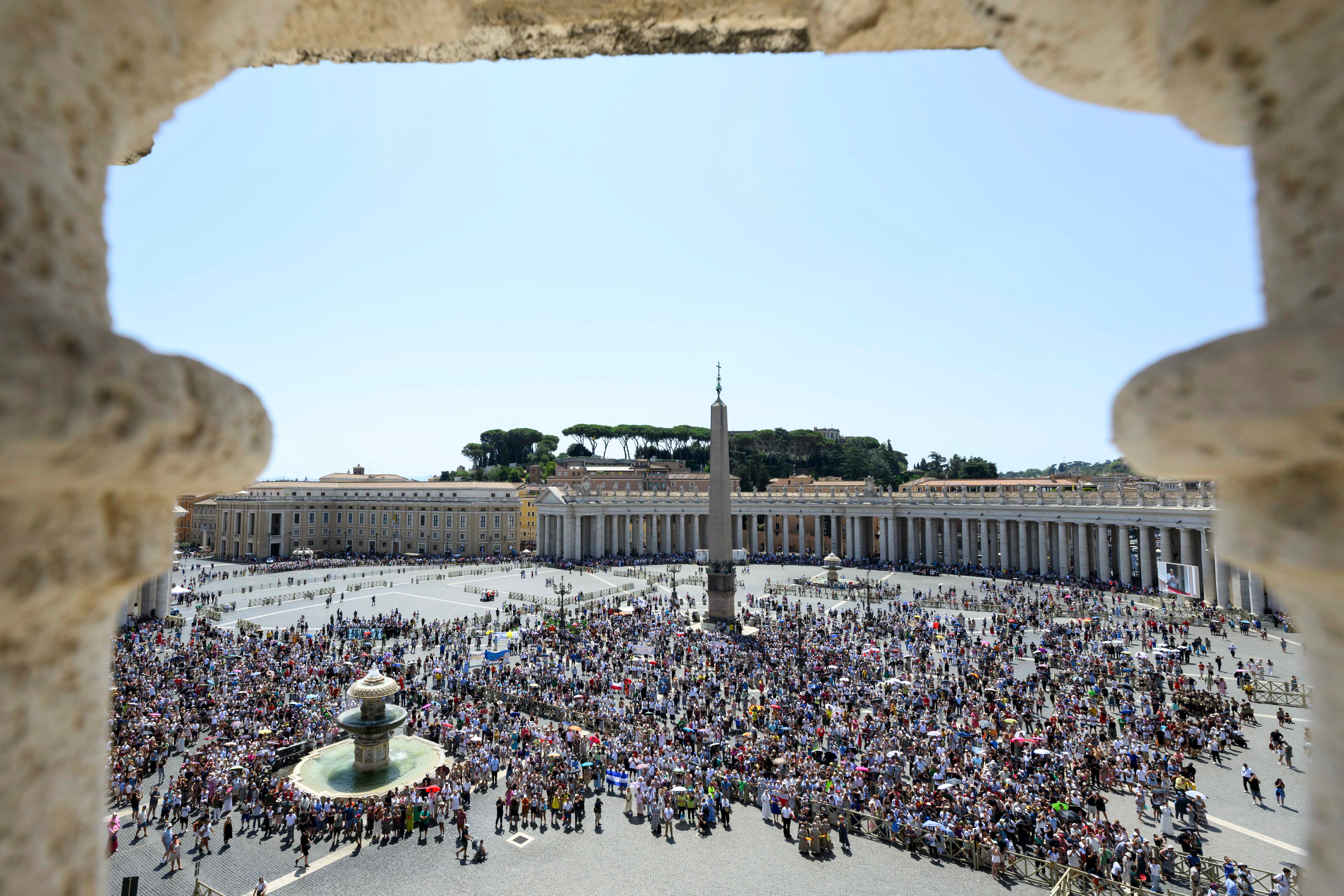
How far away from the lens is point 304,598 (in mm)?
42938

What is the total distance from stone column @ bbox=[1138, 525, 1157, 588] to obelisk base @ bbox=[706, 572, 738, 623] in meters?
27.0

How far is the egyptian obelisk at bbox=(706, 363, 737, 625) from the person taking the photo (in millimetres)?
33812

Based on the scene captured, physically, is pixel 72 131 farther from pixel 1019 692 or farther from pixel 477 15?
pixel 1019 692

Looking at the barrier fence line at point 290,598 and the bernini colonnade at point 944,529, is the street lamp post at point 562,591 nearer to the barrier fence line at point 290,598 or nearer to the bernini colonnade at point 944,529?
the barrier fence line at point 290,598

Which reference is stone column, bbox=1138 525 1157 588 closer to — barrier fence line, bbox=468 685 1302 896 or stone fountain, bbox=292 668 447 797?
barrier fence line, bbox=468 685 1302 896

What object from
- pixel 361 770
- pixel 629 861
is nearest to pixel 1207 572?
pixel 629 861

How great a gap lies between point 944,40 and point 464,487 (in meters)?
79.0

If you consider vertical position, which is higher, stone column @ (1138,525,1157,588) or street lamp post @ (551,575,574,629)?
stone column @ (1138,525,1157,588)

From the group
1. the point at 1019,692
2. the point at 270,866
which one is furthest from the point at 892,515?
the point at 270,866

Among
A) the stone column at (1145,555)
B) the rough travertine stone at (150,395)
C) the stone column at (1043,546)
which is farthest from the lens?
the stone column at (1043,546)

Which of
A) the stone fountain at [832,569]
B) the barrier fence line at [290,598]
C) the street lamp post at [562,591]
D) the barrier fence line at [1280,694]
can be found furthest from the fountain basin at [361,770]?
the stone fountain at [832,569]

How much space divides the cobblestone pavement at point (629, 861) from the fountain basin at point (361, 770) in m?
2.26

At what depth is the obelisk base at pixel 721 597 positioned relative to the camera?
1326 inches

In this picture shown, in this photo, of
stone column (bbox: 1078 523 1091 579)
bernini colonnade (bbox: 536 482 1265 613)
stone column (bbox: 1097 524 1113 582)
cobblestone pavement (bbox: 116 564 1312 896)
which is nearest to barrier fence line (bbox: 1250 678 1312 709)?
cobblestone pavement (bbox: 116 564 1312 896)
